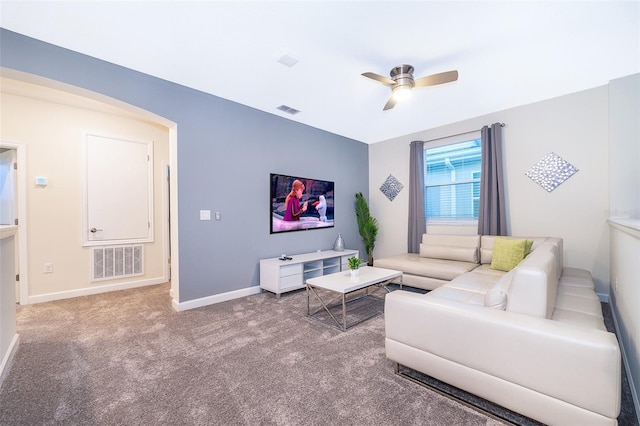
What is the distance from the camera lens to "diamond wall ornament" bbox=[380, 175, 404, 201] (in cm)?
544

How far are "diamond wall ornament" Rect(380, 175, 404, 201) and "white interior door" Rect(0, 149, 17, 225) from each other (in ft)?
19.1

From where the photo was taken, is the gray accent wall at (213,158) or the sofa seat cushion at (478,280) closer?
the gray accent wall at (213,158)

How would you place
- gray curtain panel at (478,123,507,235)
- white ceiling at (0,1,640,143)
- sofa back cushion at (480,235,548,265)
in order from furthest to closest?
gray curtain panel at (478,123,507,235) < sofa back cushion at (480,235,548,265) < white ceiling at (0,1,640,143)

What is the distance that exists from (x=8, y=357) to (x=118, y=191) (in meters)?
2.67

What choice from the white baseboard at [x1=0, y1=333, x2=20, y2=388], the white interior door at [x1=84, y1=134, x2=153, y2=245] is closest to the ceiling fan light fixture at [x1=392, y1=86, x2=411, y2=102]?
the white interior door at [x1=84, y1=134, x2=153, y2=245]

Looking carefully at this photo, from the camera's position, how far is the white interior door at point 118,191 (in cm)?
395

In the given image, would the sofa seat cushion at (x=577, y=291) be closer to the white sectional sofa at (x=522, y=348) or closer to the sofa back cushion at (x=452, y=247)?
the white sectional sofa at (x=522, y=348)

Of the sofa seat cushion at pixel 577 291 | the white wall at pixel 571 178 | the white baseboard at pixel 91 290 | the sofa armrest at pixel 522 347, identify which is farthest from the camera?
the white baseboard at pixel 91 290

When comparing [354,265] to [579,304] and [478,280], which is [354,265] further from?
[579,304]

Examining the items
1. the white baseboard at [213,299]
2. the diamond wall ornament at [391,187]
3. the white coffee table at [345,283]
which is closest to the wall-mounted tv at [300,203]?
the white baseboard at [213,299]

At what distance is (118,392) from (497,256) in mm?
4094

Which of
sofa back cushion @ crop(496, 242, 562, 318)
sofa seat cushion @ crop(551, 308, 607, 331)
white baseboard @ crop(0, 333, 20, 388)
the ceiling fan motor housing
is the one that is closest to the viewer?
sofa back cushion @ crop(496, 242, 562, 318)

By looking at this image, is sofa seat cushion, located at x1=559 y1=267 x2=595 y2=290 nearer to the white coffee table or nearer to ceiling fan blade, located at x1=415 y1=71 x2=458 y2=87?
the white coffee table

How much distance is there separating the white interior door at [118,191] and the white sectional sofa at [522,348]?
428 cm
